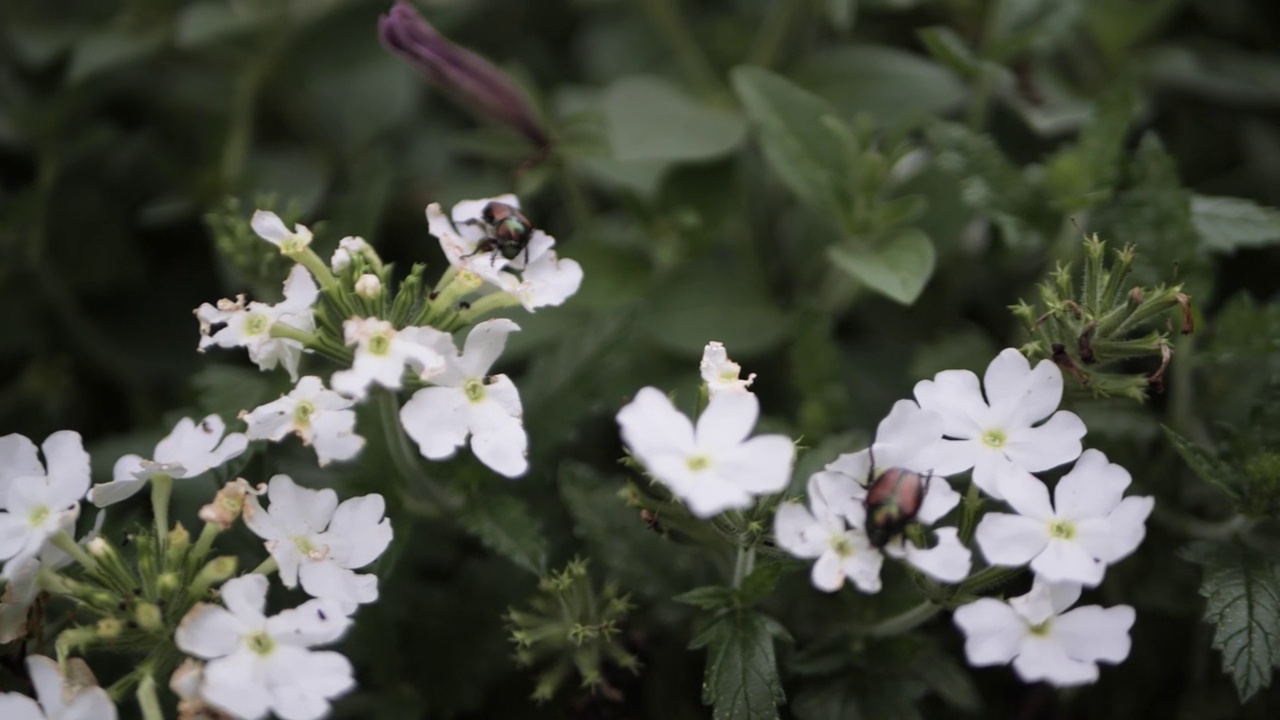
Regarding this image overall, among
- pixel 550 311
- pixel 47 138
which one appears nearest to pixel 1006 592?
pixel 550 311

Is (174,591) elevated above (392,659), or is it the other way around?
(174,591)

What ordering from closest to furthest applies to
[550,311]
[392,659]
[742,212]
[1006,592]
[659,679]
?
[1006,592] < [392,659] < [659,679] < [550,311] < [742,212]

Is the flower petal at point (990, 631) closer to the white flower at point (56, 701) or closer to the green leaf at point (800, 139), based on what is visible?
the green leaf at point (800, 139)

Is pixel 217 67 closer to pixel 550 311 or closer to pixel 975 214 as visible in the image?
pixel 550 311

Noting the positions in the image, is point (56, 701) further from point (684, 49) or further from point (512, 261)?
point (684, 49)

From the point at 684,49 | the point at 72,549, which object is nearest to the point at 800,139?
the point at 684,49

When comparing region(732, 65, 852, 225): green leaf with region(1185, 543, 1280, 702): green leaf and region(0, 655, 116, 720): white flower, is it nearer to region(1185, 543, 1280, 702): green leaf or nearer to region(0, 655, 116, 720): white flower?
region(1185, 543, 1280, 702): green leaf
